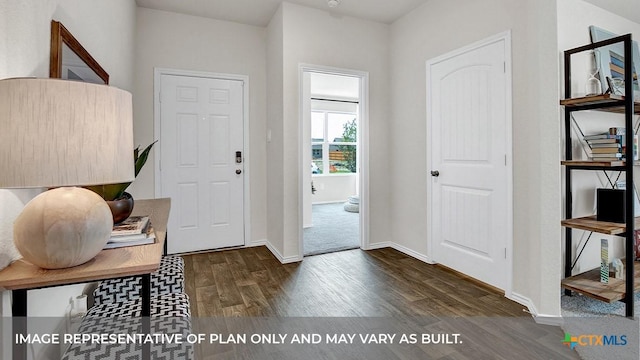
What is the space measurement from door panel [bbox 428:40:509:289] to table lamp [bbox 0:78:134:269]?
8.23 ft

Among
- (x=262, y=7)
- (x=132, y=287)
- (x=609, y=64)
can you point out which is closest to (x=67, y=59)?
(x=132, y=287)

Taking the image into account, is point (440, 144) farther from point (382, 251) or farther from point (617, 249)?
point (617, 249)

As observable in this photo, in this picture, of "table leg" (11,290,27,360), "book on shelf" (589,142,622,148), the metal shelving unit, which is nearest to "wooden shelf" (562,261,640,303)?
the metal shelving unit

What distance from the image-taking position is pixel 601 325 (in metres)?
2.01

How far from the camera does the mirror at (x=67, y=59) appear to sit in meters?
1.32

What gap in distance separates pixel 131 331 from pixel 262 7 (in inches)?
127

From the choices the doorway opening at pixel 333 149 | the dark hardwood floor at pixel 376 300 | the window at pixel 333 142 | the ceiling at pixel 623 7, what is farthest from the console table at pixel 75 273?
the window at pixel 333 142

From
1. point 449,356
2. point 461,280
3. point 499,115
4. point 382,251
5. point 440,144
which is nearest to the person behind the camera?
point 449,356

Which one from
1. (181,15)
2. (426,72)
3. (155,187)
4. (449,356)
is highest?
(181,15)

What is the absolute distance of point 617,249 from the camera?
2.80 m

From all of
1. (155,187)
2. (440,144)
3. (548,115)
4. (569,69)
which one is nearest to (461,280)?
(440,144)

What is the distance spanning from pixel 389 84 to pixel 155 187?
287 centimetres

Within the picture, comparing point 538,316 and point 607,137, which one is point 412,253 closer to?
point 538,316

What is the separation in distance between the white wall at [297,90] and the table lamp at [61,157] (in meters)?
2.37
